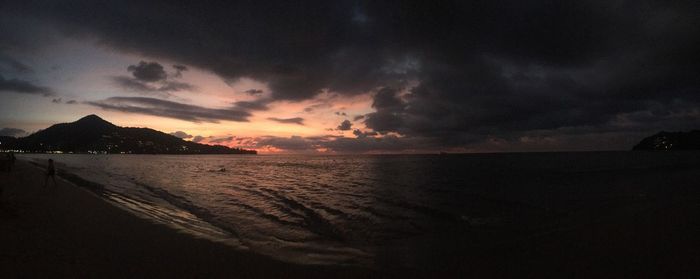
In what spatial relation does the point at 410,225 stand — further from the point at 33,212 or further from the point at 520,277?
the point at 33,212

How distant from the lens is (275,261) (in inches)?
345

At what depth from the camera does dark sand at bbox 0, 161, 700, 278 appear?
24.7 ft

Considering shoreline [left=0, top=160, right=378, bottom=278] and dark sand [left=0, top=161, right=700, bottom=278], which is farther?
dark sand [left=0, top=161, right=700, bottom=278]

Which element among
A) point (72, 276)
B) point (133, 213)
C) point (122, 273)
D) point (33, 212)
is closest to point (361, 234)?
point (122, 273)

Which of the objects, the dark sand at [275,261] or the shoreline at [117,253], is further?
the dark sand at [275,261]

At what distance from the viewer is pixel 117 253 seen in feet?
27.9

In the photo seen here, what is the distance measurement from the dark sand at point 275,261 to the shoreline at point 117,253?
2 centimetres

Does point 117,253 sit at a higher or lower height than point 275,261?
higher

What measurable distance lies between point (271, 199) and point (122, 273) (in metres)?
16.6

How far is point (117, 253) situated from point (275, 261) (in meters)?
4.60

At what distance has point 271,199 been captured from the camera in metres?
23.7

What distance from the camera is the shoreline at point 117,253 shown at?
7.31 meters

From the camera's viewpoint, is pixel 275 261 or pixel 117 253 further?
pixel 275 261

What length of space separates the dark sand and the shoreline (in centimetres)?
2
